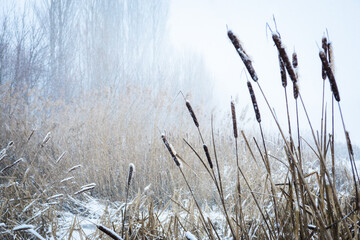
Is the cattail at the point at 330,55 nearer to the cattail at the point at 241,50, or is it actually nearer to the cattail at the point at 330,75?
the cattail at the point at 330,75

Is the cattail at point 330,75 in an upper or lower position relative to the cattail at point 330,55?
lower

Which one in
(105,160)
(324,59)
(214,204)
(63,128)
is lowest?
(214,204)

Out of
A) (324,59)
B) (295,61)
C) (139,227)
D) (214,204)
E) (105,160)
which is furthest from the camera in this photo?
(105,160)

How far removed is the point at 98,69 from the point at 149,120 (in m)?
6.87

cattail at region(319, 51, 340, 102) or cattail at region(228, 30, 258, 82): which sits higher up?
cattail at region(228, 30, 258, 82)

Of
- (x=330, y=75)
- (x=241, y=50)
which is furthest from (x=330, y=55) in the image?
(x=241, y=50)

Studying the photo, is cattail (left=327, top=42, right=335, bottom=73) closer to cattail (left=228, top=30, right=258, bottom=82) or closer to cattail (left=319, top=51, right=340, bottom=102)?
cattail (left=319, top=51, right=340, bottom=102)

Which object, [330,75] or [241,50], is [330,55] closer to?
[330,75]

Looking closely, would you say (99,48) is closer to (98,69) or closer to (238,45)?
(98,69)

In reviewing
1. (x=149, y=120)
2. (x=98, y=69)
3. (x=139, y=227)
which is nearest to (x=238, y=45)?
(x=139, y=227)

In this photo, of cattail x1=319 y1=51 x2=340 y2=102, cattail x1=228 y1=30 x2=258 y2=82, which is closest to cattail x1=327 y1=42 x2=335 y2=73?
cattail x1=319 y1=51 x2=340 y2=102

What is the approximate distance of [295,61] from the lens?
50 cm

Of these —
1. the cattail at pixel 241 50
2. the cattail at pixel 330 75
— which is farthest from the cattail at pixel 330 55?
the cattail at pixel 241 50

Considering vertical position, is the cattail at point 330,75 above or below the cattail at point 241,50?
below
